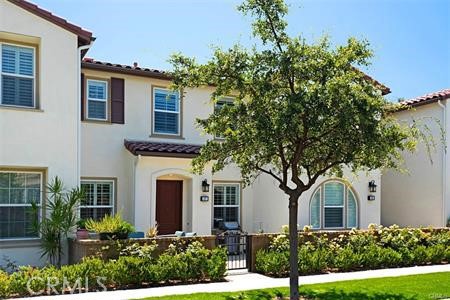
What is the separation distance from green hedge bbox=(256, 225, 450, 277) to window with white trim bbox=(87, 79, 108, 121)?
718 cm

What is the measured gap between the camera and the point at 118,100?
17.7 metres

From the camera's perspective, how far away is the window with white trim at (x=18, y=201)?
539 inches

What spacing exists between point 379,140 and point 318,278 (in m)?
5.11

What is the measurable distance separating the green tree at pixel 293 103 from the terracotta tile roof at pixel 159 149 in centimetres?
592

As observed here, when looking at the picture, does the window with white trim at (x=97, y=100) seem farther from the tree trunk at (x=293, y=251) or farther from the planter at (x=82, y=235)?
the tree trunk at (x=293, y=251)

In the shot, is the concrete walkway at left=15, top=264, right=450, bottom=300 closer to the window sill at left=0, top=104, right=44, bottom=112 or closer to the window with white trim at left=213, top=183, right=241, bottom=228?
the window sill at left=0, top=104, right=44, bottom=112

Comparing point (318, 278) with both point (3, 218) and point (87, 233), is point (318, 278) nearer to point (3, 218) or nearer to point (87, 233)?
point (87, 233)

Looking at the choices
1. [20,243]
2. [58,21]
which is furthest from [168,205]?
[58,21]

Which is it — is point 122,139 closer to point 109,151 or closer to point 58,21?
point 109,151

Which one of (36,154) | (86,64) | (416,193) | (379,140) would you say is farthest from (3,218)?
(416,193)

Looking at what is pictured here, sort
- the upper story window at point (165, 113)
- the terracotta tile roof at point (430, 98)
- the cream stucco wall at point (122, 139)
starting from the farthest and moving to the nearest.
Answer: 1. the terracotta tile roof at point (430, 98)
2. the upper story window at point (165, 113)
3. the cream stucco wall at point (122, 139)

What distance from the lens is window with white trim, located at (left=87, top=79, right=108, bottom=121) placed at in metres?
17.3

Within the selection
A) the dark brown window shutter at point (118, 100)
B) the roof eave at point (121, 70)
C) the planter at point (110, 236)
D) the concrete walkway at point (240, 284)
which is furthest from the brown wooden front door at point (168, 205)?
the planter at point (110, 236)

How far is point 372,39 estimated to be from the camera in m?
10.7
